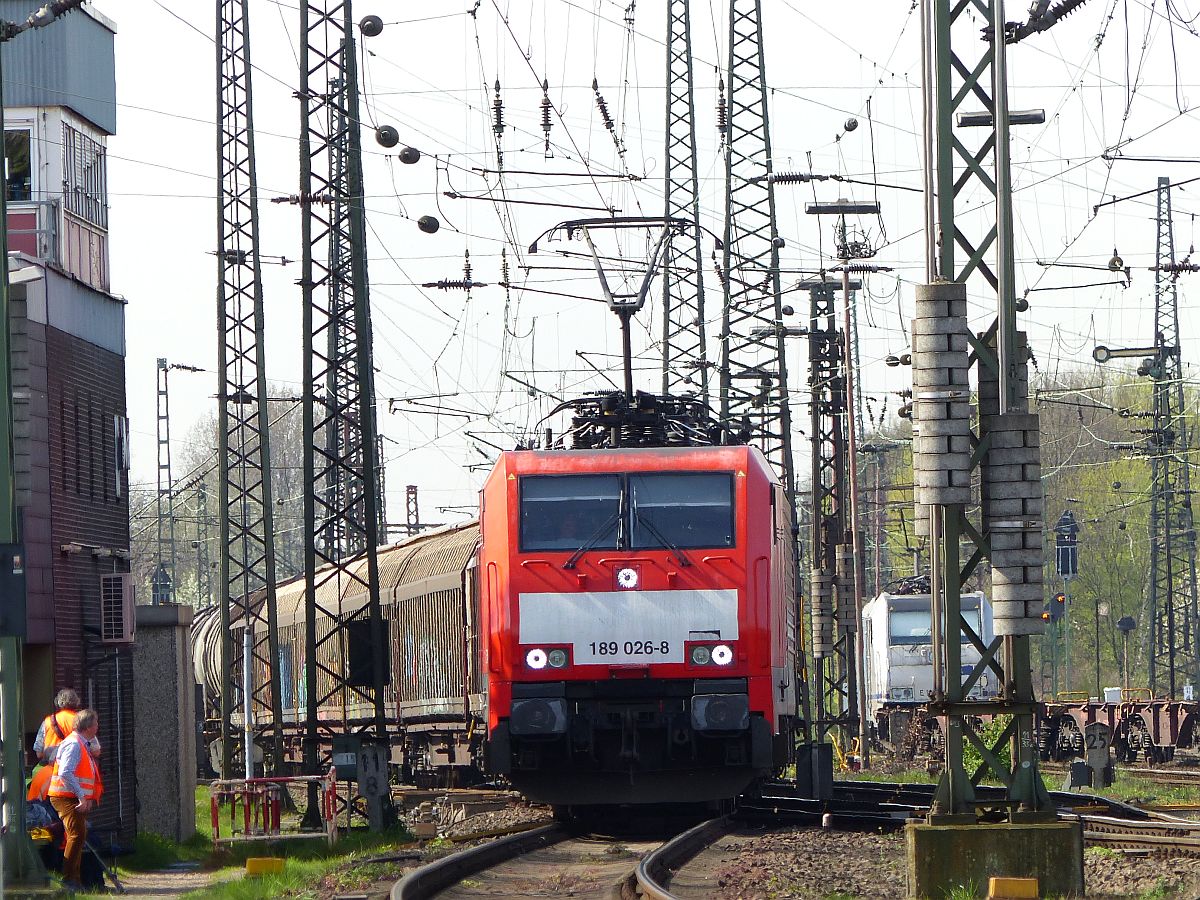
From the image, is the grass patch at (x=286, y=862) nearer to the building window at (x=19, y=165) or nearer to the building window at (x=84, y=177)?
the building window at (x=84, y=177)

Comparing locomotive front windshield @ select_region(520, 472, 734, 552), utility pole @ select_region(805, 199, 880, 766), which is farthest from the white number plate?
utility pole @ select_region(805, 199, 880, 766)

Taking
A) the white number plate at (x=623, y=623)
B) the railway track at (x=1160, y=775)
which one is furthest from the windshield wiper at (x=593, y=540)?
the railway track at (x=1160, y=775)

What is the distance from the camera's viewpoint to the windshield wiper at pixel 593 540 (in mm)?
16969

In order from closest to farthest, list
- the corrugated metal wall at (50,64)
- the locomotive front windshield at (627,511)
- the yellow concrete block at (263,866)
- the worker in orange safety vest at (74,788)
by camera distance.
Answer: the worker in orange safety vest at (74,788) < the yellow concrete block at (263,866) < the locomotive front windshield at (627,511) < the corrugated metal wall at (50,64)

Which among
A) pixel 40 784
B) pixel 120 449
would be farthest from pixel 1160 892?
pixel 120 449

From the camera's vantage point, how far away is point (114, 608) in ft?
71.4

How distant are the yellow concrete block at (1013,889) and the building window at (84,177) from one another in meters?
14.2

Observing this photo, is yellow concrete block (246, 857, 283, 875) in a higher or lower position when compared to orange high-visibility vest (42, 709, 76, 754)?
lower

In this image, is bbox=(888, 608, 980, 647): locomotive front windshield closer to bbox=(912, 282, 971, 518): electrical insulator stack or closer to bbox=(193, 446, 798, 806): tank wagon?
bbox=(193, 446, 798, 806): tank wagon

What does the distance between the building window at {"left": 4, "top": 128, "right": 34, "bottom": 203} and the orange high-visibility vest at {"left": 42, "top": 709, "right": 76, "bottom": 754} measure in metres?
8.22

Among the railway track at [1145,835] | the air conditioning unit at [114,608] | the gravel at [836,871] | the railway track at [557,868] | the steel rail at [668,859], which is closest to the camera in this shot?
the gravel at [836,871]

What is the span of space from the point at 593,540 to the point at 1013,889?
6.49 metres

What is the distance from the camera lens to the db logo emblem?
1691cm

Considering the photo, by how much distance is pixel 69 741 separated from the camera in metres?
15.2
